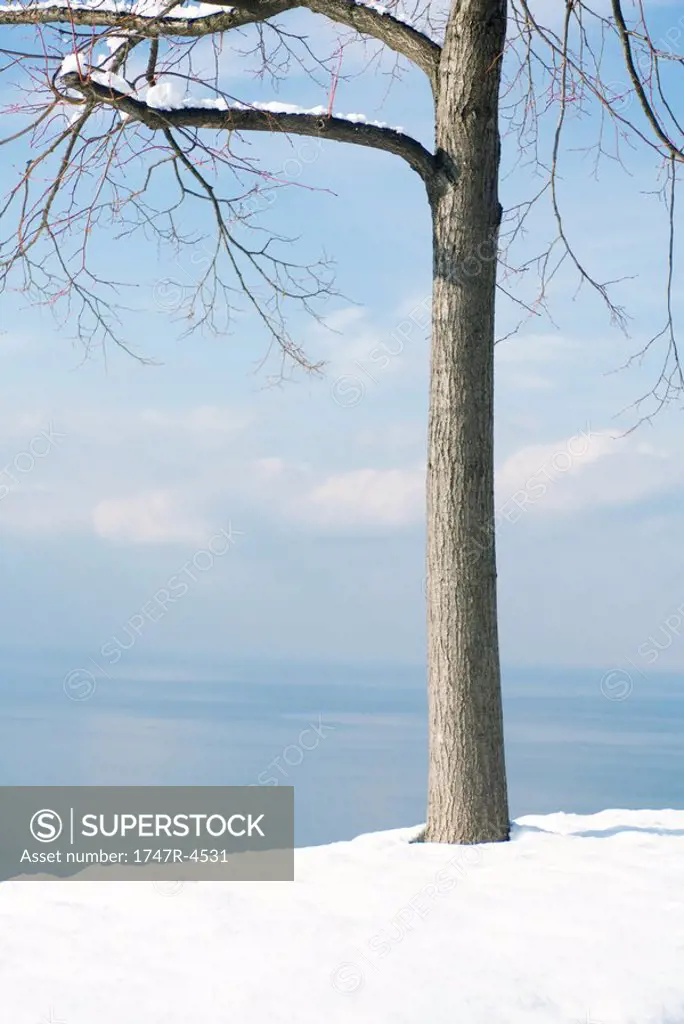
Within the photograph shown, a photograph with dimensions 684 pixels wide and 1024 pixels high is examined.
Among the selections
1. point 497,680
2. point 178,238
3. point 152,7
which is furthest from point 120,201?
point 497,680

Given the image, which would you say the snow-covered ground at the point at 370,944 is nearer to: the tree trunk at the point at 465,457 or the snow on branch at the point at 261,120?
the tree trunk at the point at 465,457

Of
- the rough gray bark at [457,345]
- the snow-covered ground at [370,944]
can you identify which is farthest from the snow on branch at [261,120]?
the snow-covered ground at [370,944]

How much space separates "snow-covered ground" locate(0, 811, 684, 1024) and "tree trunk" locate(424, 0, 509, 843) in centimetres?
43

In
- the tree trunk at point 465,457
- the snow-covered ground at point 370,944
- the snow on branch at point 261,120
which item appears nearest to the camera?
the snow-covered ground at point 370,944

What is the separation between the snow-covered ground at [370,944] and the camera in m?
3.21

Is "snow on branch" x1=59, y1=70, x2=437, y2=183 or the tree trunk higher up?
"snow on branch" x1=59, y1=70, x2=437, y2=183

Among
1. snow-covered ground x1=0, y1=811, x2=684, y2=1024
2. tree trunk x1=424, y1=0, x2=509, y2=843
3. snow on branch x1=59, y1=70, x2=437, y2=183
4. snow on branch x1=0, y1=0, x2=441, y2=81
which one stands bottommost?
snow-covered ground x1=0, y1=811, x2=684, y2=1024

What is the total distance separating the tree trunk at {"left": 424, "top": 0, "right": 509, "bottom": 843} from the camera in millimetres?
5320

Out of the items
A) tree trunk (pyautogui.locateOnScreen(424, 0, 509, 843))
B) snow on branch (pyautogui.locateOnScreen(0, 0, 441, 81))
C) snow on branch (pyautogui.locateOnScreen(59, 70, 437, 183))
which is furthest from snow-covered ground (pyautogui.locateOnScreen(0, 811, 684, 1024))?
snow on branch (pyautogui.locateOnScreen(0, 0, 441, 81))

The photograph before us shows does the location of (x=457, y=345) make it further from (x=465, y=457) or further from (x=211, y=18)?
(x=211, y=18)

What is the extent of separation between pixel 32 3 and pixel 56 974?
6151mm

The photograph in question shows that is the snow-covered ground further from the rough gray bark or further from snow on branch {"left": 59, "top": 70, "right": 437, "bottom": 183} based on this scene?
snow on branch {"left": 59, "top": 70, "right": 437, "bottom": 183}

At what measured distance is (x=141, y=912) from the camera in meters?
4.11

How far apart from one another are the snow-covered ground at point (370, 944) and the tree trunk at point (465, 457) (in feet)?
1.43
